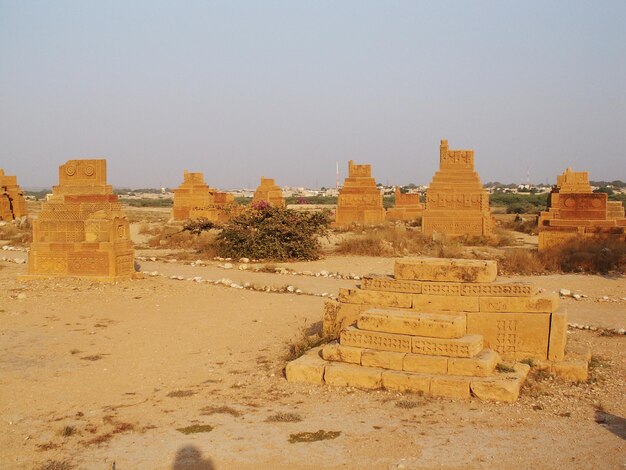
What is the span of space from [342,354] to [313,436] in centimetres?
160

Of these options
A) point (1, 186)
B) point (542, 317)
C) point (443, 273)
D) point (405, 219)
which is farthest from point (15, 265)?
point (405, 219)

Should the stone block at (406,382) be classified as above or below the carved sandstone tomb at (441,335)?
below

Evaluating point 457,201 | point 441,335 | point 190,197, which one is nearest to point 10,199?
point 190,197

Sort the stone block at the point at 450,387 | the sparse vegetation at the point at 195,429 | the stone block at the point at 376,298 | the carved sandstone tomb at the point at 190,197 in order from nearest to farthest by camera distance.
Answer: the sparse vegetation at the point at 195,429 < the stone block at the point at 450,387 < the stone block at the point at 376,298 < the carved sandstone tomb at the point at 190,197

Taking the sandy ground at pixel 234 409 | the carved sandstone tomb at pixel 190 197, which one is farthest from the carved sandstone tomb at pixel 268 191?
the sandy ground at pixel 234 409

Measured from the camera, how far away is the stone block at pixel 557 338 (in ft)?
21.3

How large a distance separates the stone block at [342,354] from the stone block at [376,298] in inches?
33.9

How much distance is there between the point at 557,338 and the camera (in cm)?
652

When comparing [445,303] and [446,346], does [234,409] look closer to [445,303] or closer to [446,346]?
[446,346]

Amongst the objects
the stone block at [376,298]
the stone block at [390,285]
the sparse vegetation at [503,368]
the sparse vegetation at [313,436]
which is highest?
the stone block at [390,285]

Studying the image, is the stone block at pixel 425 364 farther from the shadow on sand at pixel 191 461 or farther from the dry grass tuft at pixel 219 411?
the shadow on sand at pixel 191 461

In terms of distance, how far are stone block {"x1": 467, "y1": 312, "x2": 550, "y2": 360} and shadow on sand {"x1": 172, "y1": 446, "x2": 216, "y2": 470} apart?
3359 millimetres

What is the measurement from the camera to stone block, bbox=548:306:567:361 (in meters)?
6.50

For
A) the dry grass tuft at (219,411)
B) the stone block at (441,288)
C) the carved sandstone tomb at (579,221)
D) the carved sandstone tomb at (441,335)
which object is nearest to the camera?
the dry grass tuft at (219,411)
